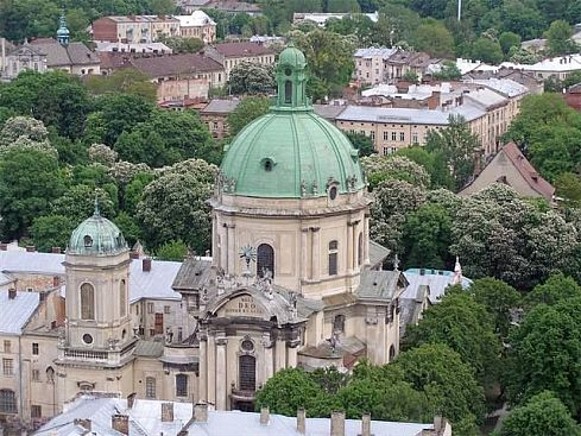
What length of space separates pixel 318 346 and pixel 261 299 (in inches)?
201

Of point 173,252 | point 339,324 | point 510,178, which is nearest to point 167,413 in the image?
point 339,324

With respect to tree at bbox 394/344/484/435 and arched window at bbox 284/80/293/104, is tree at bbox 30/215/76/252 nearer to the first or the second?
arched window at bbox 284/80/293/104

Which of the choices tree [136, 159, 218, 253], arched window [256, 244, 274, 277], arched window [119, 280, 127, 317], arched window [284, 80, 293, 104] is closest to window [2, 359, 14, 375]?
arched window [119, 280, 127, 317]

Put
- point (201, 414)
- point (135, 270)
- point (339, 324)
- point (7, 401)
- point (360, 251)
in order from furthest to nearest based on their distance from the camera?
point (135, 270) < point (7, 401) < point (360, 251) < point (339, 324) < point (201, 414)

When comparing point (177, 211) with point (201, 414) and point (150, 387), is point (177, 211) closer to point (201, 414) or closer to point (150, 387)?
point (150, 387)

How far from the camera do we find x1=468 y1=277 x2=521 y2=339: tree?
96312mm

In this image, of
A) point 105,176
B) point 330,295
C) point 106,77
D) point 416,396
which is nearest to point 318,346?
point 330,295

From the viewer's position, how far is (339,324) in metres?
84.8

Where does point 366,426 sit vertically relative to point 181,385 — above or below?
above

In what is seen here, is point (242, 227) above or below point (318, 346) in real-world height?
above

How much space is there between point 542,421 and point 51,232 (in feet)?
181

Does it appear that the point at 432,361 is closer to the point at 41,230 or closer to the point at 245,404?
the point at 245,404

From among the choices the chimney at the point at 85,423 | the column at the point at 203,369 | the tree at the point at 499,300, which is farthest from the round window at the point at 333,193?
the chimney at the point at 85,423

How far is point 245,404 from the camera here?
266ft
